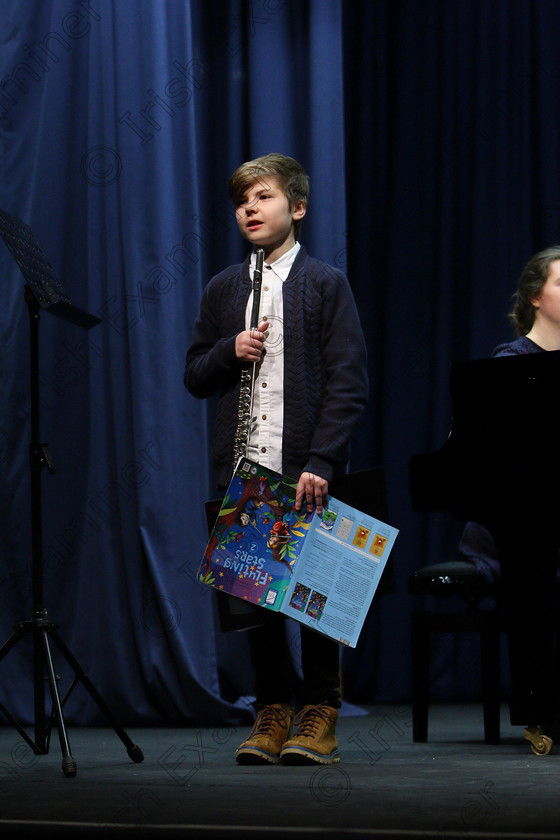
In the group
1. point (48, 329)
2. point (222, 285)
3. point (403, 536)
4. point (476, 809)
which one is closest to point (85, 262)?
point (48, 329)

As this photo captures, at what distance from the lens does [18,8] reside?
12.0 ft

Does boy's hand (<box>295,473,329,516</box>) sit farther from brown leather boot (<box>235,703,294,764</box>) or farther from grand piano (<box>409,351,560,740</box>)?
Answer: brown leather boot (<box>235,703,294,764</box>)

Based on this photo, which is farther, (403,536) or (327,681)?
(403,536)

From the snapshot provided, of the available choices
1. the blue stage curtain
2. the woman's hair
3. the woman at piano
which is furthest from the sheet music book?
the blue stage curtain

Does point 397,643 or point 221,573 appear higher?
A: point 221,573

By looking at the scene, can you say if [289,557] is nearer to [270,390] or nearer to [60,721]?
[270,390]

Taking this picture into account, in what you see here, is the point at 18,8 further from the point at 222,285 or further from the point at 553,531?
the point at 553,531

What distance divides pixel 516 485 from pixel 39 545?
3.55ft

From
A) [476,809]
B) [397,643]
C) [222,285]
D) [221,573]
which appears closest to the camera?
[476,809]

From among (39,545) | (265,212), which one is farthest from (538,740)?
(265,212)

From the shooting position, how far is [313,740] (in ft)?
7.66

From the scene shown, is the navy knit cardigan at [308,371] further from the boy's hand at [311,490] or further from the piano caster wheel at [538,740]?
the piano caster wheel at [538,740]

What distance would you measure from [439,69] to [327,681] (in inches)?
101

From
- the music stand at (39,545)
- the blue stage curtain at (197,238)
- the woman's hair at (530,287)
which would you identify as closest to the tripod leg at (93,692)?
the music stand at (39,545)
